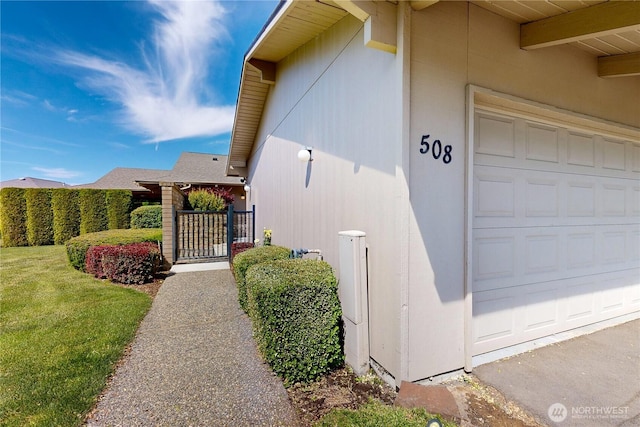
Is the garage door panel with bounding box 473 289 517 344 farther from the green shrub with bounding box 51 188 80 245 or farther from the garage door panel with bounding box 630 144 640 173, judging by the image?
the green shrub with bounding box 51 188 80 245

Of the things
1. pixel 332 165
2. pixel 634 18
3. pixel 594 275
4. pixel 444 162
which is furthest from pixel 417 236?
pixel 594 275

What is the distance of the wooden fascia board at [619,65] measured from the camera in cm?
316

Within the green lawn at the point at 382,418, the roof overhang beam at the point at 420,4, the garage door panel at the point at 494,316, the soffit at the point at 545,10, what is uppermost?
the soffit at the point at 545,10

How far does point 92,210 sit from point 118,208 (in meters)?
1.06

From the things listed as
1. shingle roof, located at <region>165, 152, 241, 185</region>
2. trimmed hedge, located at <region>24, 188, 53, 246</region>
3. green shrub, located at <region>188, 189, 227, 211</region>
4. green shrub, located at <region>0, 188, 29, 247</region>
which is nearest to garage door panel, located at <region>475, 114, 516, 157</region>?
green shrub, located at <region>188, 189, 227, 211</region>

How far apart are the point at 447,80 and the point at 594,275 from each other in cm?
344

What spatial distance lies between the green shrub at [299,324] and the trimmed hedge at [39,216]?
15.6 meters

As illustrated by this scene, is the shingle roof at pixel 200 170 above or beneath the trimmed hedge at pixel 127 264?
above

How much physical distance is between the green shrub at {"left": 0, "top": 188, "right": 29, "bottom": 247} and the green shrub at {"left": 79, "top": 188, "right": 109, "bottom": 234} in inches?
88.6

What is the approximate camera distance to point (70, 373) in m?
2.72

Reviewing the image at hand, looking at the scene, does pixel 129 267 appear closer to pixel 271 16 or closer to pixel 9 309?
pixel 9 309

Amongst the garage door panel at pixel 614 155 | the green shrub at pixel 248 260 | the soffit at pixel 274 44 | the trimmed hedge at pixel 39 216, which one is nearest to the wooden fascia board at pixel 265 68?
the soffit at pixel 274 44

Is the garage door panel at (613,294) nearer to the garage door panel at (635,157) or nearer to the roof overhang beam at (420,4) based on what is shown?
the garage door panel at (635,157)

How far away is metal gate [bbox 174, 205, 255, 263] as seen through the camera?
9.09m
